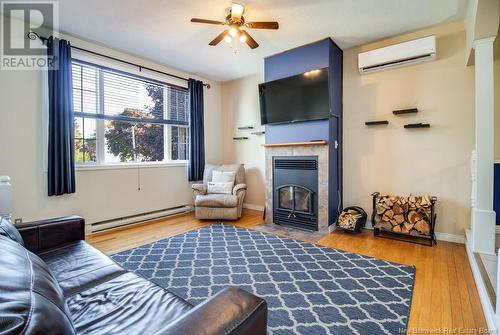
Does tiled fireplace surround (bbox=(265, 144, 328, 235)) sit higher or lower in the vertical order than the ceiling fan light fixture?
lower

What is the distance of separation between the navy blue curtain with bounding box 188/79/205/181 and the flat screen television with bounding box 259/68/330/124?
4.34 ft

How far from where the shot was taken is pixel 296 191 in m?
3.67

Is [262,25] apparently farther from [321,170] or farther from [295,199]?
[295,199]

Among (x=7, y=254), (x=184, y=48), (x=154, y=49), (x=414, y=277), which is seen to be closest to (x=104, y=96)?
(x=154, y=49)

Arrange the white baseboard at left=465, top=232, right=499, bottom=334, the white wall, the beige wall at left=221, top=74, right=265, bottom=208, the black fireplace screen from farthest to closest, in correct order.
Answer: the beige wall at left=221, top=74, right=265, bottom=208, the black fireplace screen, the white wall, the white baseboard at left=465, top=232, right=499, bottom=334

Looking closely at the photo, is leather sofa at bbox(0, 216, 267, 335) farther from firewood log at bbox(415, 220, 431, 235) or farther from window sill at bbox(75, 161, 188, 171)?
firewood log at bbox(415, 220, 431, 235)

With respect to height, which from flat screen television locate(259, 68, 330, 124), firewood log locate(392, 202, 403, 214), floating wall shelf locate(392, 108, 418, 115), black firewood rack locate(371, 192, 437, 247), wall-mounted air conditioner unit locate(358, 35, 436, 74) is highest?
wall-mounted air conditioner unit locate(358, 35, 436, 74)

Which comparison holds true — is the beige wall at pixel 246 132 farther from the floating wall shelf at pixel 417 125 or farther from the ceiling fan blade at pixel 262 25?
the floating wall shelf at pixel 417 125

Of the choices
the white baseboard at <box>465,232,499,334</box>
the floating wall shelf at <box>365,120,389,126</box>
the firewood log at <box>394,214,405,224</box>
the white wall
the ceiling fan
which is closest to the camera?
the white baseboard at <box>465,232,499,334</box>

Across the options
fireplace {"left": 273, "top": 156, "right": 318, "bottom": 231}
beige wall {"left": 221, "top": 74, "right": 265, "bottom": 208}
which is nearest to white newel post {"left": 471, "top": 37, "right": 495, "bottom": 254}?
fireplace {"left": 273, "top": 156, "right": 318, "bottom": 231}

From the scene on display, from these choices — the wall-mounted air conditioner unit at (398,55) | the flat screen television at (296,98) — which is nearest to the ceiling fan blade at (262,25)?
the flat screen television at (296,98)

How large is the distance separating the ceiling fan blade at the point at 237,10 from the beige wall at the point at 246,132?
2133mm

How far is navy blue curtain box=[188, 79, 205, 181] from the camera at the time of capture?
4484mm

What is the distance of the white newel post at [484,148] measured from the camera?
2.21 metres
